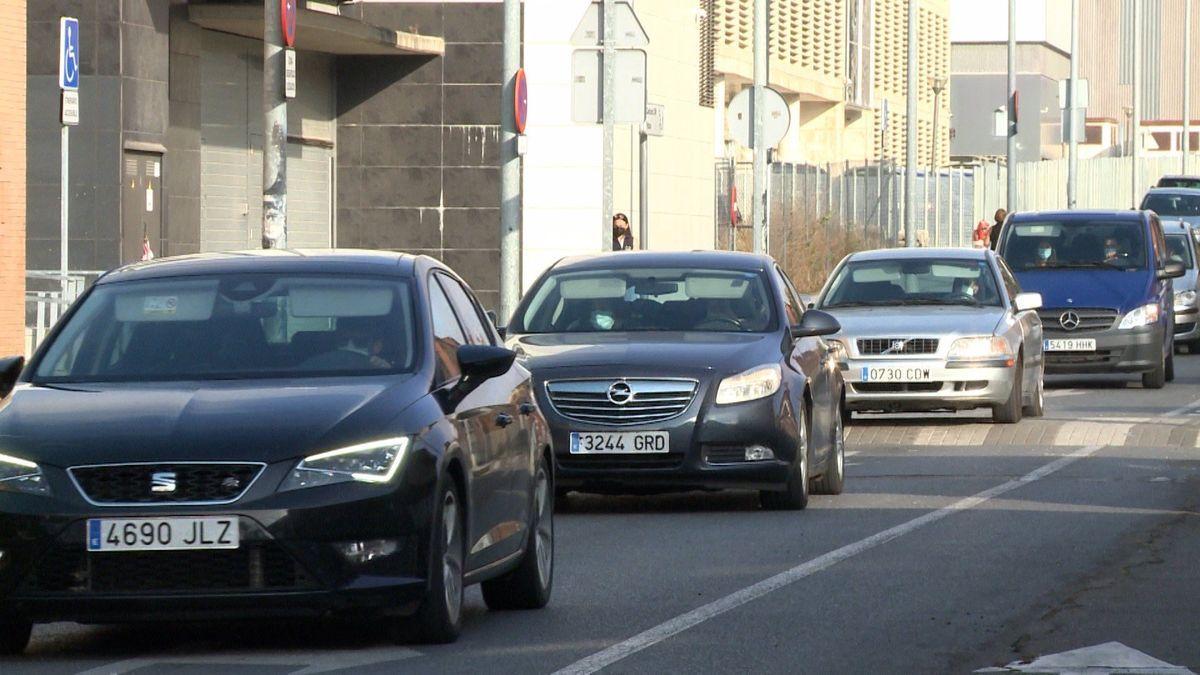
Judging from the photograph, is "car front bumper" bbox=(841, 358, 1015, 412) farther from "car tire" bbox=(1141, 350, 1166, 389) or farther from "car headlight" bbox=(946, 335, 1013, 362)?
"car tire" bbox=(1141, 350, 1166, 389)

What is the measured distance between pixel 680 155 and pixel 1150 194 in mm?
17526

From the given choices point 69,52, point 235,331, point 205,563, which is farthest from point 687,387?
point 69,52

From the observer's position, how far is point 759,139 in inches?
1161

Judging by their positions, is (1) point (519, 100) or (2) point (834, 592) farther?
(1) point (519, 100)

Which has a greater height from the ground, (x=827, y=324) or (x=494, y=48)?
(x=494, y=48)

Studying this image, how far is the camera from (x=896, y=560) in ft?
37.9

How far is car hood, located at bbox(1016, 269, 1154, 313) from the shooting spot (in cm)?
2609

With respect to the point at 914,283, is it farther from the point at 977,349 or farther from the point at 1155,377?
the point at 1155,377

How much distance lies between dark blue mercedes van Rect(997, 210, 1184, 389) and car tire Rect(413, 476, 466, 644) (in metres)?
18.1

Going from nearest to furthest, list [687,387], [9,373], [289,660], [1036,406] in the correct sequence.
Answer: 1. [289,660]
2. [9,373]
3. [687,387]
4. [1036,406]

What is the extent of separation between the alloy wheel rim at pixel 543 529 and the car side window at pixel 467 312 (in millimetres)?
606

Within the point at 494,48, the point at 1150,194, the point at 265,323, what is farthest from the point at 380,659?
the point at 1150,194

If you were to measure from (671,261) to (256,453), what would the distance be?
744 cm

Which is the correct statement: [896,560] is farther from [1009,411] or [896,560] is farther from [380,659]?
[1009,411]
